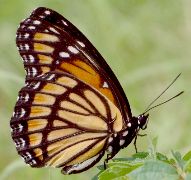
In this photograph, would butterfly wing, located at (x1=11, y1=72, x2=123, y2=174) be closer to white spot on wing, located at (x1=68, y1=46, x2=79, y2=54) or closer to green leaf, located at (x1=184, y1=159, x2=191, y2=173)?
white spot on wing, located at (x1=68, y1=46, x2=79, y2=54)

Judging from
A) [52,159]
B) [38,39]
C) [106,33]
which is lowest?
[52,159]

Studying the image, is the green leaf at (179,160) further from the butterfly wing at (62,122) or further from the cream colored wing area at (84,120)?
the cream colored wing area at (84,120)

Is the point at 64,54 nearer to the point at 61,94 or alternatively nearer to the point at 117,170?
the point at 61,94

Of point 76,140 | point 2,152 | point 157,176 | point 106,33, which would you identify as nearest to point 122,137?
point 76,140

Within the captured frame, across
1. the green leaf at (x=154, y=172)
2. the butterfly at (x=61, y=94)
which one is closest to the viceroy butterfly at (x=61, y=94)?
the butterfly at (x=61, y=94)

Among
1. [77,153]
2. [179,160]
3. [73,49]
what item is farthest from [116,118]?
[179,160]

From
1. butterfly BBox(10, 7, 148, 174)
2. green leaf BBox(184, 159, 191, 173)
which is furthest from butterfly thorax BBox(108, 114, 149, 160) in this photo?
green leaf BBox(184, 159, 191, 173)

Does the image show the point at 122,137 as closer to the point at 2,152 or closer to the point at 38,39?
the point at 38,39
